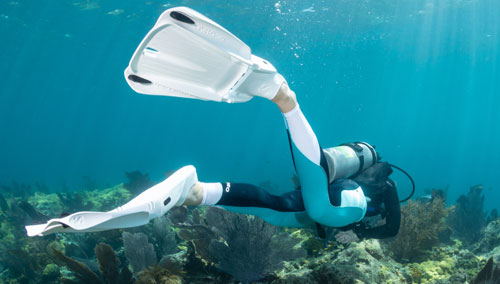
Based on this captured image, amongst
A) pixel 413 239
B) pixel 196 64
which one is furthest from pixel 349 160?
pixel 413 239

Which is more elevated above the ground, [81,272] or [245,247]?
[245,247]

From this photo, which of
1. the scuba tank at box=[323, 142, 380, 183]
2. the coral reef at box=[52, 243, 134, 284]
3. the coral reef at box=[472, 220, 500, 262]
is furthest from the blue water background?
the coral reef at box=[52, 243, 134, 284]

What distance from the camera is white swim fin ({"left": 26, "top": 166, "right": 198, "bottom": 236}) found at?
205 cm

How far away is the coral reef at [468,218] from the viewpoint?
10820mm

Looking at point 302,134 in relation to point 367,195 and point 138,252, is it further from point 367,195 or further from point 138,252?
point 138,252

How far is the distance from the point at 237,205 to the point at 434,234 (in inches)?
198

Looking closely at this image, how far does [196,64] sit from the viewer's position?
9.20 ft

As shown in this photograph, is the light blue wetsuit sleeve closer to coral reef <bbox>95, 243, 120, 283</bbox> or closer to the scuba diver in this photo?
the scuba diver

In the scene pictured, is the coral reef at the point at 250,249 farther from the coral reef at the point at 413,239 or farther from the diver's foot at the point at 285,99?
the coral reef at the point at 413,239

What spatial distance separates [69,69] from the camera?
4675 centimetres

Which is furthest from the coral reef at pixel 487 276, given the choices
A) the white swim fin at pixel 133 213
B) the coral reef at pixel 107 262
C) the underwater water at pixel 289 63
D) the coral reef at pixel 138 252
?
Answer: the underwater water at pixel 289 63

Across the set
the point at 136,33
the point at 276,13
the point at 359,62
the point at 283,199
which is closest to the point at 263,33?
the point at 276,13

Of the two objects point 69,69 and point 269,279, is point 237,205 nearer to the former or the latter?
point 269,279

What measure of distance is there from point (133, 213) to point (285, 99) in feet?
6.25
